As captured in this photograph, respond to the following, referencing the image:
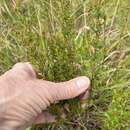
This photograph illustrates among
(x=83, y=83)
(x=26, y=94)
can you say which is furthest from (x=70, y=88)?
(x=26, y=94)

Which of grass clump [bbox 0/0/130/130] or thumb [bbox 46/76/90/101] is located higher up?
grass clump [bbox 0/0/130/130]

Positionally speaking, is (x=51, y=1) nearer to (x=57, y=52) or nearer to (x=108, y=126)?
(x=57, y=52)

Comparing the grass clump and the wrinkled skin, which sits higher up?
the grass clump

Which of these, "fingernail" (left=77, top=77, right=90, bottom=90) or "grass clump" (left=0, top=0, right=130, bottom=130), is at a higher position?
"grass clump" (left=0, top=0, right=130, bottom=130)

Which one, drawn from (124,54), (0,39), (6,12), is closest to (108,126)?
(124,54)
